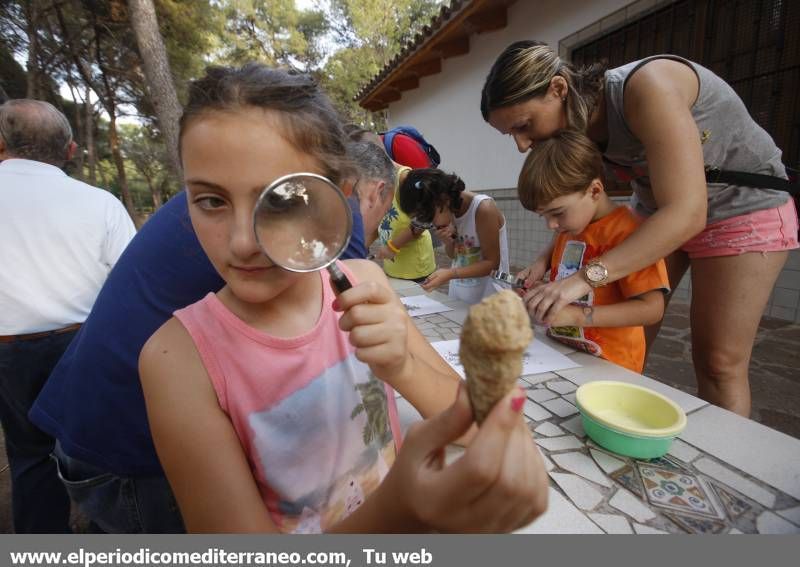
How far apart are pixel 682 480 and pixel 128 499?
72.3 inches

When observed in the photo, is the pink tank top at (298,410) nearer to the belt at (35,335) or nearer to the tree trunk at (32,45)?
the belt at (35,335)

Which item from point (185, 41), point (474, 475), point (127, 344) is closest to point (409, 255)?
point (127, 344)

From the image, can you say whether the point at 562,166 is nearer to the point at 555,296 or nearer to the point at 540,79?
the point at 540,79

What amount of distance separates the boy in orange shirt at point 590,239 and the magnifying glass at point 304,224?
1.32 m

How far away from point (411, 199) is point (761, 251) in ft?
7.50

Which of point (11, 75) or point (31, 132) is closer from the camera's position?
point (31, 132)

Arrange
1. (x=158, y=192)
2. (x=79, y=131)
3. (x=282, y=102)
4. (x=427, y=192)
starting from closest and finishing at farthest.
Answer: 1. (x=282, y=102)
2. (x=427, y=192)
3. (x=79, y=131)
4. (x=158, y=192)

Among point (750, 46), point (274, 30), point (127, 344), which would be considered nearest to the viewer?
point (127, 344)

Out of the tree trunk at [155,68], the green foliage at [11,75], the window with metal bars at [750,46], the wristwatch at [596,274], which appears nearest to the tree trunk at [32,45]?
the green foliage at [11,75]

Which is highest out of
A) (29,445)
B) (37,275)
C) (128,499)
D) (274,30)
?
(274,30)

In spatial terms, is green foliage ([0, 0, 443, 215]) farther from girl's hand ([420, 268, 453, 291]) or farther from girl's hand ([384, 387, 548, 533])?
girl's hand ([384, 387, 548, 533])

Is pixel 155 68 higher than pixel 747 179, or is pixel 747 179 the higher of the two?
pixel 155 68

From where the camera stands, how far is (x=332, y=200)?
1.00 m

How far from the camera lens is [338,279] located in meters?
0.92
